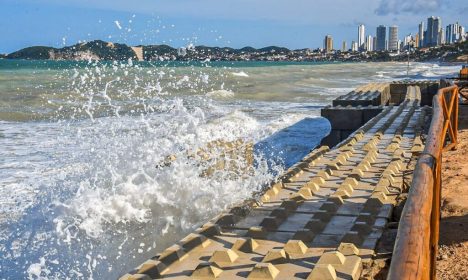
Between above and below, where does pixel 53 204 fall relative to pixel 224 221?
below

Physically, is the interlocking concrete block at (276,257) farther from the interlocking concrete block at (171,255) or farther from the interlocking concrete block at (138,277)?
the interlocking concrete block at (138,277)

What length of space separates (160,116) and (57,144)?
7756 millimetres

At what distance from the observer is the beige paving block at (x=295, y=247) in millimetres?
4434

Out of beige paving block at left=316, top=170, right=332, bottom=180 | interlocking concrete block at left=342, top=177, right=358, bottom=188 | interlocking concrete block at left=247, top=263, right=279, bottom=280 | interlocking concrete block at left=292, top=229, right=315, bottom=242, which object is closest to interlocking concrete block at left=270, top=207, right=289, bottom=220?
interlocking concrete block at left=292, top=229, right=315, bottom=242

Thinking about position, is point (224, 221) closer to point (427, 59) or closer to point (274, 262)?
point (274, 262)

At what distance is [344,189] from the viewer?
21.0 feet

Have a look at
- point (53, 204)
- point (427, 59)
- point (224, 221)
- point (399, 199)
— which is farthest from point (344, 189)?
point (427, 59)

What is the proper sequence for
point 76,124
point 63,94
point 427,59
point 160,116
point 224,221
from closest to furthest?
point 224,221 → point 76,124 → point 160,116 → point 63,94 → point 427,59

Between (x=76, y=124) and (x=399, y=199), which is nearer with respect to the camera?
(x=399, y=199)

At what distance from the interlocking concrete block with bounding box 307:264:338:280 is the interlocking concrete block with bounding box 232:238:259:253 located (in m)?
0.76

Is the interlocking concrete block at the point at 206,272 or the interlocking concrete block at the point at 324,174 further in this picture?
the interlocking concrete block at the point at 324,174

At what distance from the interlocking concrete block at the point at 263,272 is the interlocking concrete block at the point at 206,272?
0.23 m

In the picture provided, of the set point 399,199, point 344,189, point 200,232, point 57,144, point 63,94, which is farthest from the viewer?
point 63,94

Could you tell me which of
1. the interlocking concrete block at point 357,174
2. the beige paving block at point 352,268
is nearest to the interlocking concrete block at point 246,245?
the beige paving block at point 352,268
